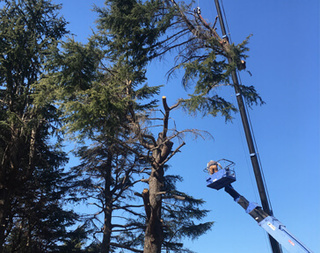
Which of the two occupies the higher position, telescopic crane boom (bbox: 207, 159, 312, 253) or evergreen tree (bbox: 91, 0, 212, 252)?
evergreen tree (bbox: 91, 0, 212, 252)

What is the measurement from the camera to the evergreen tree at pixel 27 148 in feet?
41.8

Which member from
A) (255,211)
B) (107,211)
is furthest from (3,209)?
(255,211)

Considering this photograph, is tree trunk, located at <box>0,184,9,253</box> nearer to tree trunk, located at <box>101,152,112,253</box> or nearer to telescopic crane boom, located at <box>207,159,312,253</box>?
tree trunk, located at <box>101,152,112,253</box>

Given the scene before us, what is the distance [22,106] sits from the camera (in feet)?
45.6

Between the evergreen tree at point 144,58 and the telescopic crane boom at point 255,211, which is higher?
the evergreen tree at point 144,58

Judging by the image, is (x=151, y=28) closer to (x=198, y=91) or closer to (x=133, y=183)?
(x=198, y=91)

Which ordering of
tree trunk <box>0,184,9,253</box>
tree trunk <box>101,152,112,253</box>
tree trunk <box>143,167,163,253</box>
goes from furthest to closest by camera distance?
1. tree trunk <box>101,152,112,253</box>
2. tree trunk <box>0,184,9,253</box>
3. tree trunk <box>143,167,163,253</box>

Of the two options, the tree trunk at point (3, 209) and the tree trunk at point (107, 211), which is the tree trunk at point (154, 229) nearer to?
the tree trunk at point (107, 211)

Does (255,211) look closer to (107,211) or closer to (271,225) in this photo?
(271,225)

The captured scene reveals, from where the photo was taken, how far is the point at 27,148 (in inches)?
548

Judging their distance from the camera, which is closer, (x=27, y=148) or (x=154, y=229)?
(x=154, y=229)

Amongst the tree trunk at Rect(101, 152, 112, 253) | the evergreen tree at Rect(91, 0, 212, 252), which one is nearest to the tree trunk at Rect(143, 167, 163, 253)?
the evergreen tree at Rect(91, 0, 212, 252)

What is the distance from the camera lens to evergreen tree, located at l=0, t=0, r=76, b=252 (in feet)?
41.8

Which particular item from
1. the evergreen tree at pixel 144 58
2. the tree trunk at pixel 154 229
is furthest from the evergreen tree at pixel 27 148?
the tree trunk at pixel 154 229
